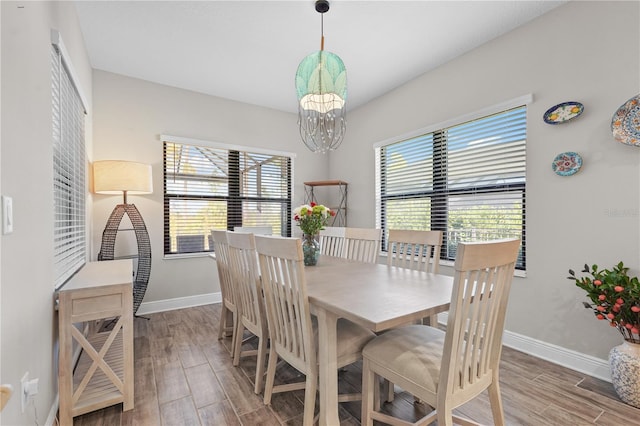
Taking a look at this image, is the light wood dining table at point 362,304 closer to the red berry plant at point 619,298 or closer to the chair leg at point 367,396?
the chair leg at point 367,396

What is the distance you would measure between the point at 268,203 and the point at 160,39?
2374mm

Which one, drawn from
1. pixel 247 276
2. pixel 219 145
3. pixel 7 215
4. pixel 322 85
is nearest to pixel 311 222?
pixel 247 276

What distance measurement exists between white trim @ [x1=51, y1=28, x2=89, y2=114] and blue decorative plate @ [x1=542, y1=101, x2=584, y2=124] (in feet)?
11.3

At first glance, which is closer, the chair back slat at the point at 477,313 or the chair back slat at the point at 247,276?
the chair back slat at the point at 477,313

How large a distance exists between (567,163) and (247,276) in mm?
2527

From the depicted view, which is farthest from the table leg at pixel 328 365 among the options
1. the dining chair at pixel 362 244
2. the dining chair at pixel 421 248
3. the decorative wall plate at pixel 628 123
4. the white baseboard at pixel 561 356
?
the decorative wall plate at pixel 628 123

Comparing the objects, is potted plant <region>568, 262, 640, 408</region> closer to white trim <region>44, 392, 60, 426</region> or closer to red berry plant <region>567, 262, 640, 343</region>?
red berry plant <region>567, 262, 640, 343</region>

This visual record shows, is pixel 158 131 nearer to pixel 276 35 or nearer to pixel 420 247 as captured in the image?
pixel 276 35

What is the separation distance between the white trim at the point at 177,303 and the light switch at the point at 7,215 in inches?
107

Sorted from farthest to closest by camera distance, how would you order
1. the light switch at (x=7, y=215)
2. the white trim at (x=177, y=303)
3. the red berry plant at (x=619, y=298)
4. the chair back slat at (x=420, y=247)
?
the white trim at (x=177, y=303), the chair back slat at (x=420, y=247), the red berry plant at (x=619, y=298), the light switch at (x=7, y=215)

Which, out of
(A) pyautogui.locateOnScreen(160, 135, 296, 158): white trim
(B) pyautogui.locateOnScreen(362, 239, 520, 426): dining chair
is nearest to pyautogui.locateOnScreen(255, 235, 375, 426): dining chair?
(B) pyautogui.locateOnScreen(362, 239, 520, 426): dining chair

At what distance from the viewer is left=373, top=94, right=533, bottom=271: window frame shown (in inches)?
101

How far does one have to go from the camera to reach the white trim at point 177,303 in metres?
3.45

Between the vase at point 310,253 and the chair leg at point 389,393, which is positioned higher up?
the vase at point 310,253
